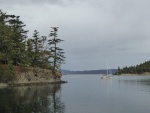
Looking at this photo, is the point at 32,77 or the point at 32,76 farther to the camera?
the point at 32,77

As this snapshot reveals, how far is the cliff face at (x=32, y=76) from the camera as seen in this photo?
8288 cm

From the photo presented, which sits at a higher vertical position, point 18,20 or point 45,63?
point 18,20

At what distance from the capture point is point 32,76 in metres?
89.4

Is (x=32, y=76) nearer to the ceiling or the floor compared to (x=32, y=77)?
nearer to the ceiling

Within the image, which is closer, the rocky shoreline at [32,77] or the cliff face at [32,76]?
the rocky shoreline at [32,77]

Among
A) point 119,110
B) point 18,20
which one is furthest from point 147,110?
point 18,20

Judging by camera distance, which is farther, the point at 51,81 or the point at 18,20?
the point at 51,81

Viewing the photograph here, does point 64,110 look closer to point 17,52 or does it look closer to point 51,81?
point 17,52

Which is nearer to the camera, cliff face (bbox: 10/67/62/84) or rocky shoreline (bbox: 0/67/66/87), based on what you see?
rocky shoreline (bbox: 0/67/66/87)

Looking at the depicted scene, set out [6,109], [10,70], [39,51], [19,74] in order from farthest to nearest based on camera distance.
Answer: [39,51] → [19,74] → [10,70] → [6,109]

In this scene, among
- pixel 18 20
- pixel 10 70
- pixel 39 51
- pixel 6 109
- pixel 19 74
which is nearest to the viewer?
pixel 6 109

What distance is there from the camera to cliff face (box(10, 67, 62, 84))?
3263 inches

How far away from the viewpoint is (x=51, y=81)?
9888cm

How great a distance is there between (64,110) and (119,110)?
7123 mm
